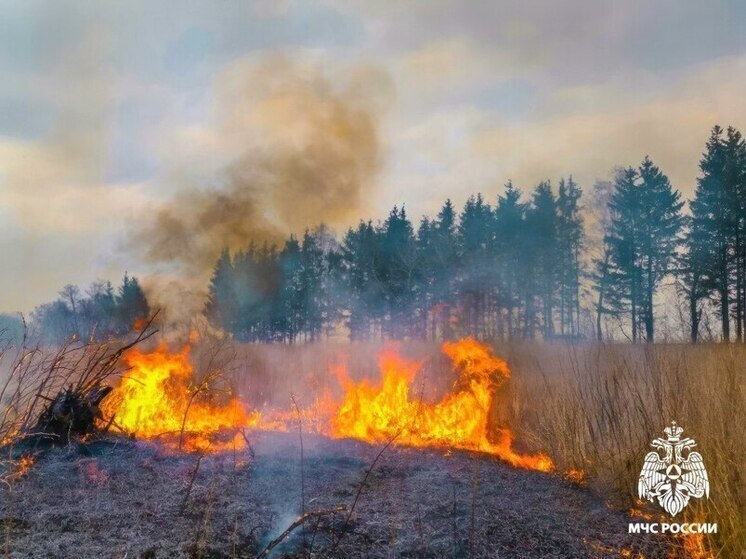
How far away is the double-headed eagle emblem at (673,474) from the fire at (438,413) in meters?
2.28

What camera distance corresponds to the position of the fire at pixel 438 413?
8047mm

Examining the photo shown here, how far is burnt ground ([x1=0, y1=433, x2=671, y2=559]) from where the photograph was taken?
4.01m

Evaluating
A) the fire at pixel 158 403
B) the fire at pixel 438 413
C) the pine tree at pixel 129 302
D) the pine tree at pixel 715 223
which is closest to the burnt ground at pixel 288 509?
the fire at pixel 438 413

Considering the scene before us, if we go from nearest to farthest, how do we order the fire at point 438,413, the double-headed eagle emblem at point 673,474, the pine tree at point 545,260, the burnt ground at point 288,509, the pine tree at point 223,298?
the burnt ground at point 288,509 < the double-headed eagle emblem at point 673,474 < the fire at point 438,413 < the pine tree at point 223,298 < the pine tree at point 545,260

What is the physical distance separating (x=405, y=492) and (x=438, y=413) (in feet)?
10.3

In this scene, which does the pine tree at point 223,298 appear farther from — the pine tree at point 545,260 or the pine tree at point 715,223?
the pine tree at point 715,223

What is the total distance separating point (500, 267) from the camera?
35.9 m

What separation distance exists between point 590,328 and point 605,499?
1.96m

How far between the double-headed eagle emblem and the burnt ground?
503 mm

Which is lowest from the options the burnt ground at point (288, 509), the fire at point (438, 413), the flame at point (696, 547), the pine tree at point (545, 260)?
the flame at point (696, 547)

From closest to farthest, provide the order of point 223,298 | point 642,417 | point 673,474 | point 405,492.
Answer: point 673,474 < point 405,492 < point 642,417 < point 223,298

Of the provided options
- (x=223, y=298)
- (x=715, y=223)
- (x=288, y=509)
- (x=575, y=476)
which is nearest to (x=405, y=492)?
(x=288, y=509)

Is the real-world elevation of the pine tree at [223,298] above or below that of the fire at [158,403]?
above

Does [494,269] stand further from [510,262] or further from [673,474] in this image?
[673,474]
